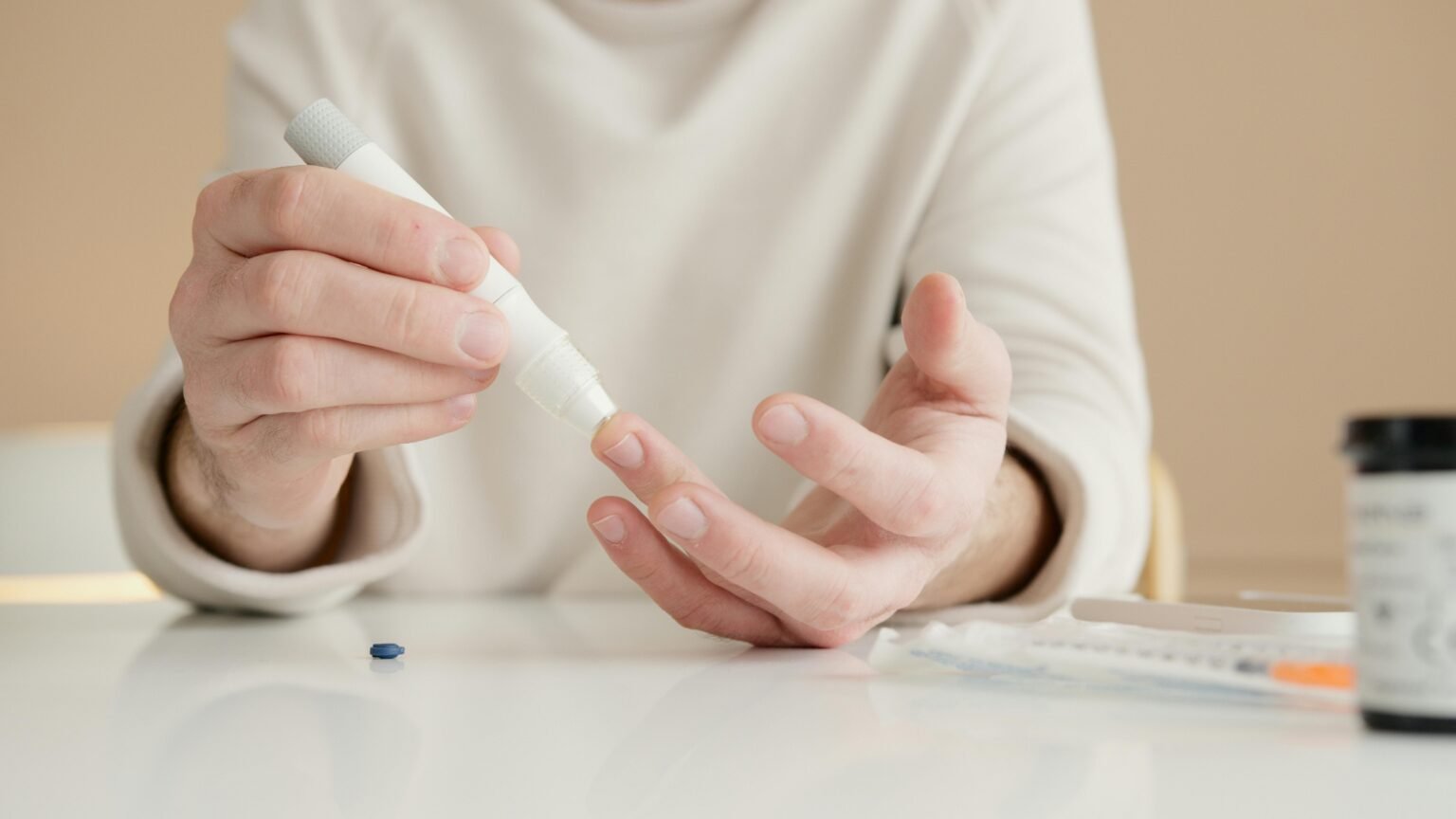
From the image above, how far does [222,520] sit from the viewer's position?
75cm

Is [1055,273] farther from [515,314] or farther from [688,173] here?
[515,314]

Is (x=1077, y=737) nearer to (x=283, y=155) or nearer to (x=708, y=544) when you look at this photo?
(x=708, y=544)

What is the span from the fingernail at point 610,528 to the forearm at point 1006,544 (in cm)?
22

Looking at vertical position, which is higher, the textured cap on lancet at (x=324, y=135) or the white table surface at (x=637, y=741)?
the textured cap on lancet at (x=324, y=135)

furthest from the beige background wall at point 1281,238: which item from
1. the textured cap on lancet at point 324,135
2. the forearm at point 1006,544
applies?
the textured cap on lancet at point 324,135

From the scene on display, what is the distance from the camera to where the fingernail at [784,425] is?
48 cm

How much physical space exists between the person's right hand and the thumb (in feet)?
0.54

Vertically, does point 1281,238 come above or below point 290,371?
below

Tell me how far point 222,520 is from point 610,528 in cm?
32

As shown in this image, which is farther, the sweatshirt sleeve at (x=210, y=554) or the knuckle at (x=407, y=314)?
the sweatshirt sleeve at (x=210, y=554)

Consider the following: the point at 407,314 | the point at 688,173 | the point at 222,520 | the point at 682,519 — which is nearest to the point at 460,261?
the point at 407,314

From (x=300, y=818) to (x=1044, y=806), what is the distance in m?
0.16

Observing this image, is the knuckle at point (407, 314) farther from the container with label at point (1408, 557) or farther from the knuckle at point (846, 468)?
the container with label at point (1408, 557)

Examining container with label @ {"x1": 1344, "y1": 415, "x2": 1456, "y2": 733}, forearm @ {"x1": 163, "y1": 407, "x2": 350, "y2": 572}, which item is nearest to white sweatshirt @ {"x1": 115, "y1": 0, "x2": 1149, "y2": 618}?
forearm @ {"x1": 163, "y1": 407, "x2": 350, "y2": 572}
